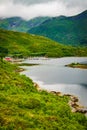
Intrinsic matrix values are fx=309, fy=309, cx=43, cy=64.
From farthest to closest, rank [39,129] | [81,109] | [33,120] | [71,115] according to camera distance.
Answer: [81,109] → [71,115] → [33,120] → [39,129]

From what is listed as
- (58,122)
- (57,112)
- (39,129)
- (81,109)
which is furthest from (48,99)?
(39,129)

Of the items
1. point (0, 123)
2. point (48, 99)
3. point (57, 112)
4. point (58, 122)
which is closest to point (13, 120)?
point (0, 123)

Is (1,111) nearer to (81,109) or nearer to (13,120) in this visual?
(13,120)

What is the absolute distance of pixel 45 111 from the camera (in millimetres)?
67875

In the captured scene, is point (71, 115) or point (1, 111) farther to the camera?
point (71, 115)

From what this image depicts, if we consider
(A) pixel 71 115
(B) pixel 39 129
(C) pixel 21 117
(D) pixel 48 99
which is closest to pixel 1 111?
(C) pixel 21 117

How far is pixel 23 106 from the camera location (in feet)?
224

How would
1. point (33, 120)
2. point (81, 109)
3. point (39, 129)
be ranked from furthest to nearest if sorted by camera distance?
1. point (81, 109)
2. point (33, 120)
3. point (39, 129)

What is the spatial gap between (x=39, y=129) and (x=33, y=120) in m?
3.94

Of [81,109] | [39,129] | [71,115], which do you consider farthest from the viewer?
[81,109]

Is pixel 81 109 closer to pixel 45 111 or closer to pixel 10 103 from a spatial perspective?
pixel 45 111

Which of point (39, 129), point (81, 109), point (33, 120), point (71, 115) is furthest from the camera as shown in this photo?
point (81, 109)

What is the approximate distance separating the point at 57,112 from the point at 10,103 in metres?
10.6

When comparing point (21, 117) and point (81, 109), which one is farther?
point (81, 109)
